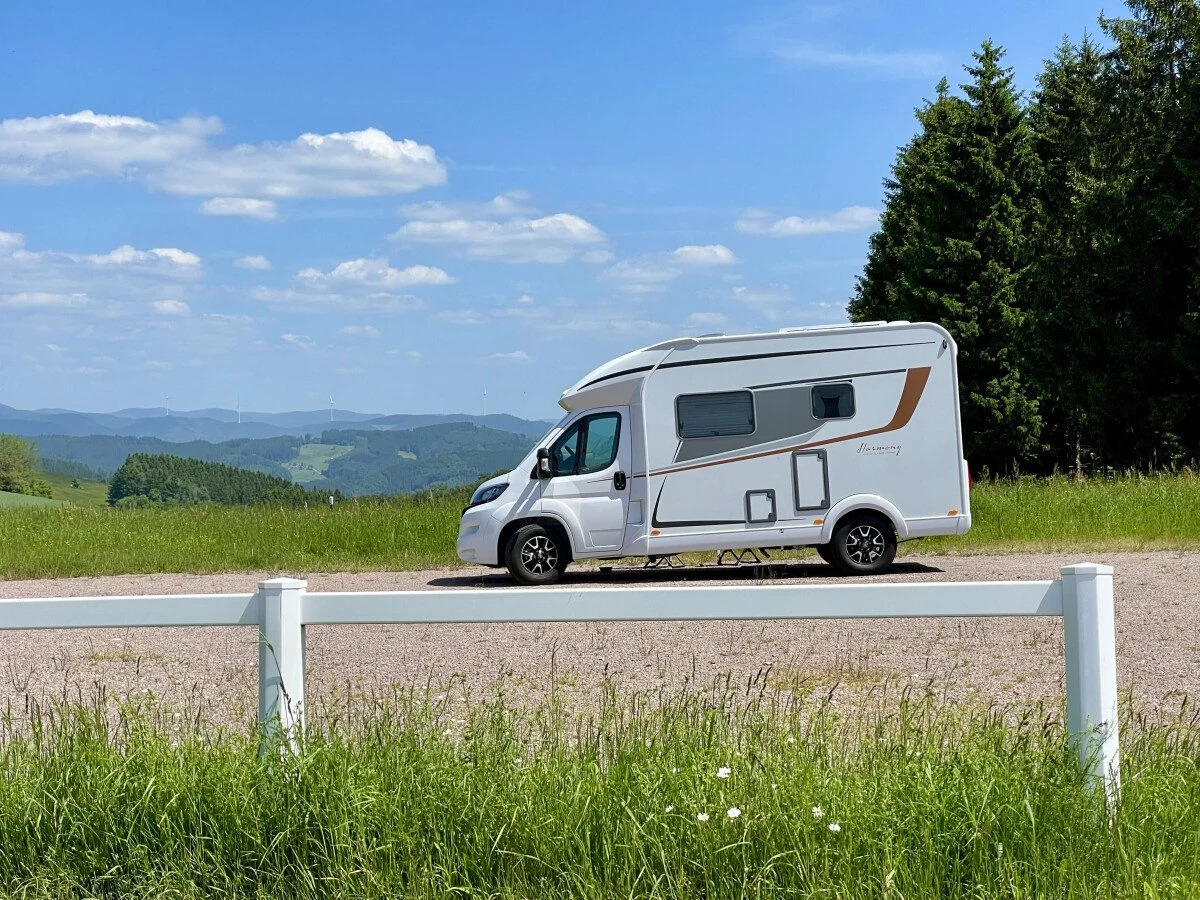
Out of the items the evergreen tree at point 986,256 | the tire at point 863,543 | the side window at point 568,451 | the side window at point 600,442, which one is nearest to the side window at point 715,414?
the side window at point 600,442

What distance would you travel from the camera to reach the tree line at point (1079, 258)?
31.7m

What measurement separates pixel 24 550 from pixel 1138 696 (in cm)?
1720

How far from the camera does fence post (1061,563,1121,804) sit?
3926 mm

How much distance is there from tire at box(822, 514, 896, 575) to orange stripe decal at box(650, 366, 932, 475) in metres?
1.00

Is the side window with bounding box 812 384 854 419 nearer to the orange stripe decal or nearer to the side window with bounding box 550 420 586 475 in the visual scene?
the orange stripe decal

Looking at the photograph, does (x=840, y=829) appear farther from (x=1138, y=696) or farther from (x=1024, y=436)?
(x=1024, y=436)

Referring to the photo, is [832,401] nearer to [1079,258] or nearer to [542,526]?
[542,526]

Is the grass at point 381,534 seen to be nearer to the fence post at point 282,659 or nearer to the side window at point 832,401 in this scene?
the side window at point 832,401

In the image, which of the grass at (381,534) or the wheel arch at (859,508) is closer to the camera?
the wheel arch at (859,508)

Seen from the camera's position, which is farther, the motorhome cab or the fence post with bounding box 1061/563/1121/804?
the motorhome cab

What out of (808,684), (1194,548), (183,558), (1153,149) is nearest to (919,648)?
(808,684)

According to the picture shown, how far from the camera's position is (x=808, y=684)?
811cm

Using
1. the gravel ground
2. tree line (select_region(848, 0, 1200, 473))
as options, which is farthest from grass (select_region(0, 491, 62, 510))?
tree line (select_region(848, 0, 1200, 473))

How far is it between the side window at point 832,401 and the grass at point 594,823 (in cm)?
1038
